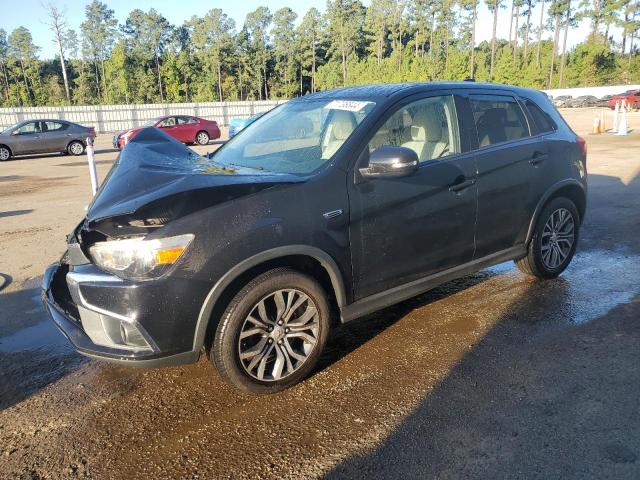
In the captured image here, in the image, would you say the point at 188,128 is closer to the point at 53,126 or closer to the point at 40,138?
the point at 53,126

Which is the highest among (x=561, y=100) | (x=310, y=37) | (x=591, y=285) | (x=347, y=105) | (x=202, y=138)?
(x=310, y=37)

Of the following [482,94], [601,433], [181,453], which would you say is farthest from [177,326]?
[482,94]

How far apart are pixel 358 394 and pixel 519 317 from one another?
175 centimetres

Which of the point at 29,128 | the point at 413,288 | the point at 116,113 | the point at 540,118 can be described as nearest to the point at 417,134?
the point at 413,288

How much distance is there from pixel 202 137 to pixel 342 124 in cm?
2250

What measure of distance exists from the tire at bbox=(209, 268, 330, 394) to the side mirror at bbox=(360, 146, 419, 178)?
81 cm

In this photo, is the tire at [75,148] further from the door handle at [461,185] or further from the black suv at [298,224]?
the door handle at [461,185]

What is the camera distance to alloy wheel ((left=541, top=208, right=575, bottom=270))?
4793 millimetres

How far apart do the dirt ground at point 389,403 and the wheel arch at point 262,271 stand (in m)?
0.53

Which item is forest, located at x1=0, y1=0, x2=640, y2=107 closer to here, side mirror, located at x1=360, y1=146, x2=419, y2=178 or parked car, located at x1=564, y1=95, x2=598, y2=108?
parked car, located at x1=564, y1=95, x2=598, y2=108

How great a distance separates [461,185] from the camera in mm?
3855

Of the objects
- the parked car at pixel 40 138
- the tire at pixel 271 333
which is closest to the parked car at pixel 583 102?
the parked car at pixel 40 138

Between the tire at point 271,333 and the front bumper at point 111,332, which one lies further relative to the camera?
the tire at point 271,333

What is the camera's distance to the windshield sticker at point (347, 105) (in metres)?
3.74
